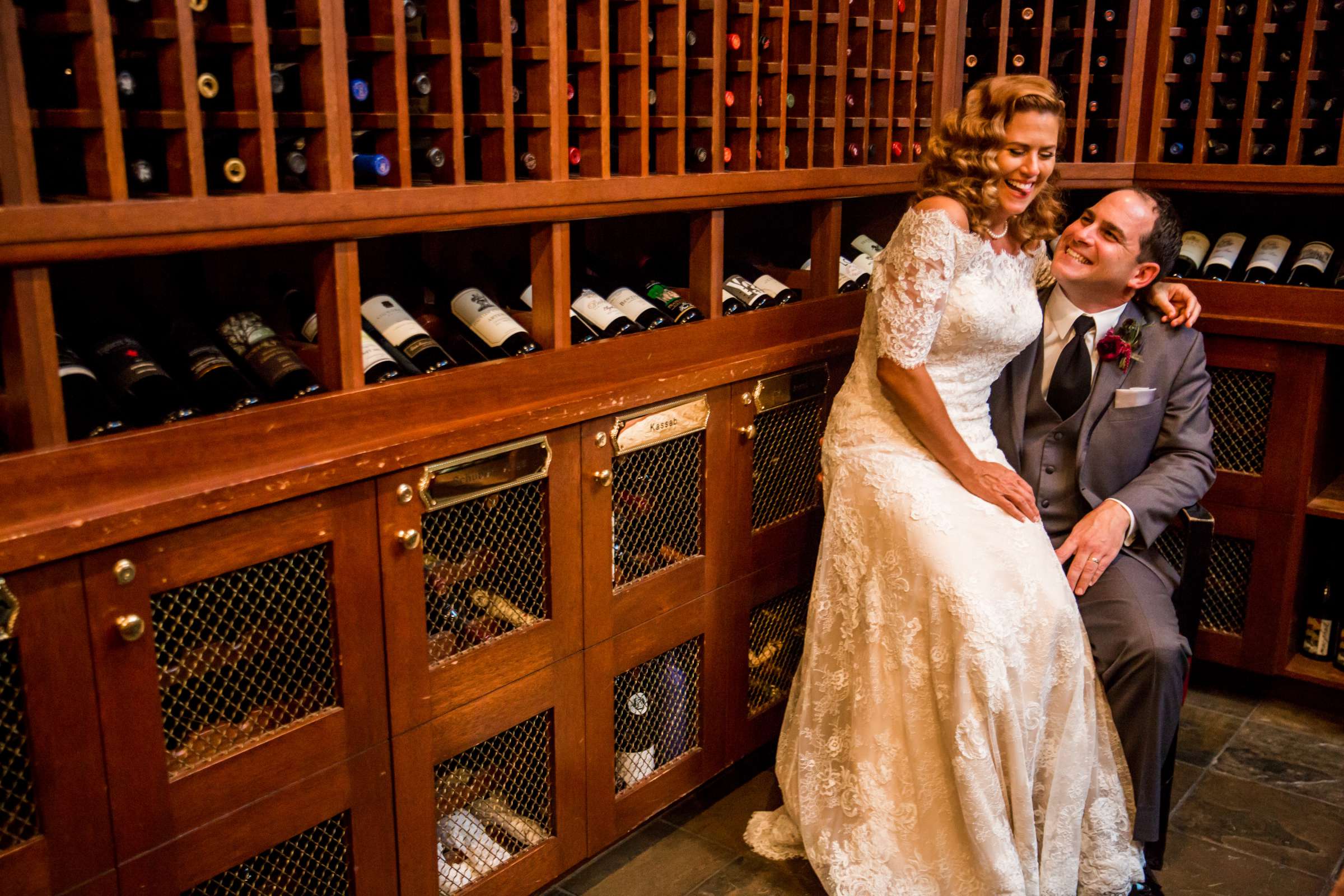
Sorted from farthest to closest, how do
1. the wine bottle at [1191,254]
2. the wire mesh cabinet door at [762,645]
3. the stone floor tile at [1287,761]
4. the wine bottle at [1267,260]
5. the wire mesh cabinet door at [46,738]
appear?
1. the wine bottle at [1191,254]
2. the wine bottle at [1267,260]
3. the stone floor tile at [1287,761]
4. the wire mesh cabinet door at [762,645]
5. the wire mesh cabinet door at [46,738]

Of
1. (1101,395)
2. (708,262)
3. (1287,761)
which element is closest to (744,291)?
(708,262)

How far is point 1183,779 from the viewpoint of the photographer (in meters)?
3.06

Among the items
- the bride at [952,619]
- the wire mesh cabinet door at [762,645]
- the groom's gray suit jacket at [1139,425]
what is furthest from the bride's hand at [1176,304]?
the wire mesh cabinet door at [762,645]

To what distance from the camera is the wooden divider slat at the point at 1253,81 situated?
3.13 metres

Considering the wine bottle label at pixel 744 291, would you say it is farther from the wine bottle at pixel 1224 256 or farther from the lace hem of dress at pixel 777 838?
the wine bottle at pixel 1224 256

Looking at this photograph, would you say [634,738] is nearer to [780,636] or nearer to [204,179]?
[780,636]

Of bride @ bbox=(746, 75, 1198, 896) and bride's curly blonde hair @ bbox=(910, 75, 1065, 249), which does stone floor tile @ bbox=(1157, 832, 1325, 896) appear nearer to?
bride @ bbox=(746, 75, 1198, 896)

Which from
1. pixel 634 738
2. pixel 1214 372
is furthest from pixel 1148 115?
pixel 634 738

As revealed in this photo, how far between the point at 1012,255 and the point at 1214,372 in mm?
1055

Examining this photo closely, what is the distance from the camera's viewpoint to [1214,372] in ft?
10.9

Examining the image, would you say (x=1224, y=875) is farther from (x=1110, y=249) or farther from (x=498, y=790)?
(x=498, y=790)

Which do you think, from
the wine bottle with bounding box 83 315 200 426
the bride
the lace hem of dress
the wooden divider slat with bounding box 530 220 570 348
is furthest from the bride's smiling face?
the wine bottle with bounding box 83 315 200 426

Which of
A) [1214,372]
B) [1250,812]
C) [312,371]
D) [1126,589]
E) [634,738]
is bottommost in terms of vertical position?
[1250,812]

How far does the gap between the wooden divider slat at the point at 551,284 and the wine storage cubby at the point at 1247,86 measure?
6.59 feet
